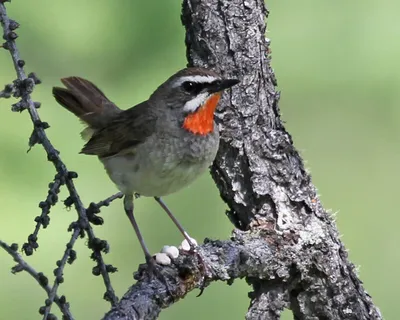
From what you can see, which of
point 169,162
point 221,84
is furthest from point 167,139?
point 221,84

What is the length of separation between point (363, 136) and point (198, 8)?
3765 millimetres

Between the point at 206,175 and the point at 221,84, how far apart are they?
10.8 feet

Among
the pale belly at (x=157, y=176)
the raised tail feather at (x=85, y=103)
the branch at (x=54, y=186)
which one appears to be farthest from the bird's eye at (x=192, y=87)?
the branch at (x=54, y=186)

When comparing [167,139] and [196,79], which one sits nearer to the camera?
[196,79]

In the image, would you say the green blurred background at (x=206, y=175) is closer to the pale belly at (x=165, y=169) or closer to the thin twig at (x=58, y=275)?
the pale belly at (x=165, y=169)

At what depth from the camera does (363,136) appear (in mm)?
8445

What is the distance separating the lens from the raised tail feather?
5711mm

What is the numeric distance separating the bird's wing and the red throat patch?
0.61 feet

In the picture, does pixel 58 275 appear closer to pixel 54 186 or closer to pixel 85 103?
pixel 54 186

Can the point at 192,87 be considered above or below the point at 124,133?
below

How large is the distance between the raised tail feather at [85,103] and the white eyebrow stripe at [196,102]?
74cm

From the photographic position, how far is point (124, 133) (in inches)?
206

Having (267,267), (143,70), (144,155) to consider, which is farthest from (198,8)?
(143,70)

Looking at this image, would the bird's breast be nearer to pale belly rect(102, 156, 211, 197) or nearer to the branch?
pale belly rect(102, 156, 211, 197)
